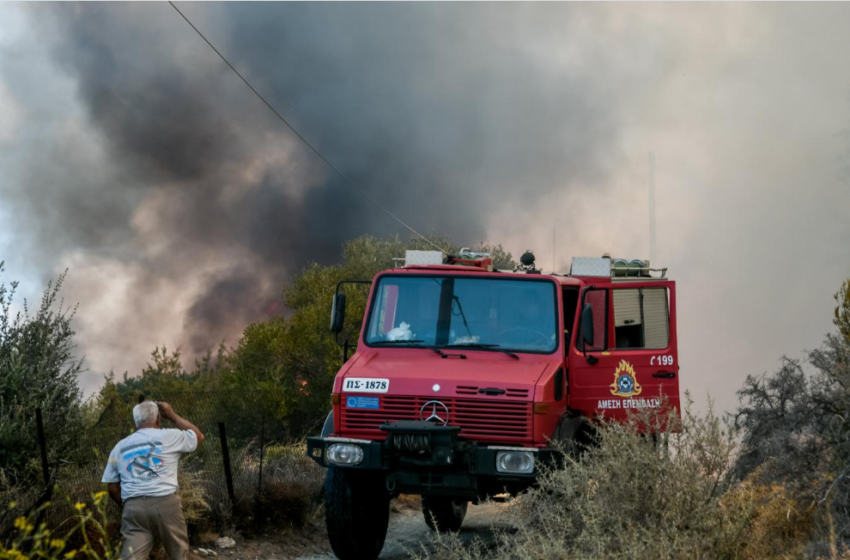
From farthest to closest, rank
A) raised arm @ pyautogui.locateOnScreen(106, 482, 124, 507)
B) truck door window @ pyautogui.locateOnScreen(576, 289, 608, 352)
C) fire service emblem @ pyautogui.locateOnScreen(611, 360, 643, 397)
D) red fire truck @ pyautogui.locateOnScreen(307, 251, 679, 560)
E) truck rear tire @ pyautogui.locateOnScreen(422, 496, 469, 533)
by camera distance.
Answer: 1. truck rear tire @ pyautogui.locateOnScreen(422, 496, 469, 533)
2. truck door window @ pyautogui.locateOnScreen(576, 289, 608, 352)
3. fire service emblem @ pyautogui.locateOnScreen(611, 360, 643, 397)
4. red fire truck @ pyautogui.locateOnScreen(307, 251, 679, 560)
5. raised arm @ pyautogui.locateOnScreen(106, 482, 124, 507)

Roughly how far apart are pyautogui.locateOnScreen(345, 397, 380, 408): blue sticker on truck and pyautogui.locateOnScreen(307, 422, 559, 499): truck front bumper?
342mm

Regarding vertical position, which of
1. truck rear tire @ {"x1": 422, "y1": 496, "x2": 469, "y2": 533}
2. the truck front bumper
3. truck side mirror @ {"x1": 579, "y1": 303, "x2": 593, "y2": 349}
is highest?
truck side mirror @ {"x1": 579, "y1": 303, "x2": 593, "y2": 349}

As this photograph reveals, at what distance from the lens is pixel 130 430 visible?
10.7 metres

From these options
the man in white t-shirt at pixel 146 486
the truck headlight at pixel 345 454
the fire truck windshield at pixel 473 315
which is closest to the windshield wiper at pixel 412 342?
the fire truck windshield at pixel 473 315

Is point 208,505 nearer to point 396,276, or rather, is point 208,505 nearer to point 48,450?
point 48,450

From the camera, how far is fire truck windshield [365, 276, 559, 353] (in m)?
10.3

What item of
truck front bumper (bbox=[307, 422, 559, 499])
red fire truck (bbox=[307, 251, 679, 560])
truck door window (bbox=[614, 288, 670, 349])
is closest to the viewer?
truck front bumper (bbox=[307, 422, 559, 499])

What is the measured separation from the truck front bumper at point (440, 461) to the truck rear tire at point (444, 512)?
260 centimetres

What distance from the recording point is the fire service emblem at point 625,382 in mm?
10742

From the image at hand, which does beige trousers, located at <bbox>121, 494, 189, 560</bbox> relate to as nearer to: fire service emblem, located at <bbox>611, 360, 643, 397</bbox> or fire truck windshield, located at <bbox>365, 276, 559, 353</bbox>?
fire truck windshield, located at <bbox>365, 276, 559, 353</bbox>

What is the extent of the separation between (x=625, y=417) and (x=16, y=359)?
22.3 feet

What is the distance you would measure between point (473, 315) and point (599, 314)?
5.87 feet

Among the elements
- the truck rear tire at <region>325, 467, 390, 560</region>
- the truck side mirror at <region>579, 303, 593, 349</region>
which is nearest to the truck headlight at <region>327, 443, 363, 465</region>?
the truck rear tire at <region>325, 467, 390, 560</region>

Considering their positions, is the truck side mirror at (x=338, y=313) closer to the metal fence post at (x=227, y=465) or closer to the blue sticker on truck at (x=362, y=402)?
the blue sticker on truck at (x=362, y=402)
